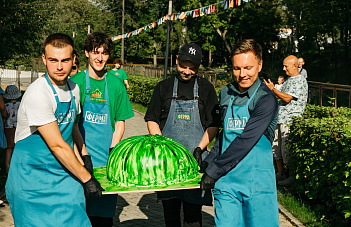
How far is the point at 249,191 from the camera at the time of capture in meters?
3.53

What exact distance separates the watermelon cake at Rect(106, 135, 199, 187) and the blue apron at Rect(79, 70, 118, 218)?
0.76m

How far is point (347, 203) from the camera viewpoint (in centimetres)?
564

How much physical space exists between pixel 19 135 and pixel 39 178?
0.35 meters

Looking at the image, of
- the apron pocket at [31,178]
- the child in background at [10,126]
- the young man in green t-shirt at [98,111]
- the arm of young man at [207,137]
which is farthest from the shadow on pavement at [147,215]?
the apron pocket at [31,178]

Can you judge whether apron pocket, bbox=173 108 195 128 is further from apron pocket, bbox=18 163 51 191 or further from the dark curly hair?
apron pocket, bbox=18 163 51 191

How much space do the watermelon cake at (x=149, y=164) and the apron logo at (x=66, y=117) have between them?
0.46 meters

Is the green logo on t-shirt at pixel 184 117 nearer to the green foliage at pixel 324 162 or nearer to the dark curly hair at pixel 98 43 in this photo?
the dark curly hair at pixel 98 43

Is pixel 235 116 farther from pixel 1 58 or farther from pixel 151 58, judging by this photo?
pixel 151 58

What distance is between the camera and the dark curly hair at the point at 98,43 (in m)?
4.39

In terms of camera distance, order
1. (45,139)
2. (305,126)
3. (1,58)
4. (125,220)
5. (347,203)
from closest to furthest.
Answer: (45,139)
(347,203)
(125,220)
(305,126)
(1,58)

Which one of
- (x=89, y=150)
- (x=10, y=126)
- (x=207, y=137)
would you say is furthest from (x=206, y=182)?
(x=10, y=126)

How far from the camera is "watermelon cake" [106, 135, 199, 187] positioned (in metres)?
3.44

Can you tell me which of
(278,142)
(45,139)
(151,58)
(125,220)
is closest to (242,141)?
(45,139)

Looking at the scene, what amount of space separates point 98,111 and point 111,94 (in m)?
0.24
